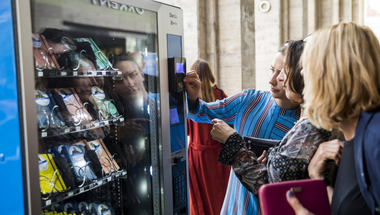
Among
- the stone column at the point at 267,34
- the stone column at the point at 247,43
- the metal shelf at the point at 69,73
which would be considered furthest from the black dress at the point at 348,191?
the stone column at the point at 267,34

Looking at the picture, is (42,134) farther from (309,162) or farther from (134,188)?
(309,162)

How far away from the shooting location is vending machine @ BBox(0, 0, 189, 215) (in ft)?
4.70

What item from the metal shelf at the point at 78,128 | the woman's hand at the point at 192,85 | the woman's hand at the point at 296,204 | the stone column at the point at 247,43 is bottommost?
the woman's hand at the point at 296,204

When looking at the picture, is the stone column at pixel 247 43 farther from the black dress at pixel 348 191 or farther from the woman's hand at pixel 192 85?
the black dress at pixel 348 191

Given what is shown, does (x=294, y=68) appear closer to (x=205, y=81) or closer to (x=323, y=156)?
(x=323, y=156)

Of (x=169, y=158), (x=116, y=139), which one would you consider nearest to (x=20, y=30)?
(x=116, y=139)

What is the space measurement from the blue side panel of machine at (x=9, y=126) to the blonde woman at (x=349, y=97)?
1058mm

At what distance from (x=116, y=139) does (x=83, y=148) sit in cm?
26

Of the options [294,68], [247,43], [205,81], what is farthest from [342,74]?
[247,43]

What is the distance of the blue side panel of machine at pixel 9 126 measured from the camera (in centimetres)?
140

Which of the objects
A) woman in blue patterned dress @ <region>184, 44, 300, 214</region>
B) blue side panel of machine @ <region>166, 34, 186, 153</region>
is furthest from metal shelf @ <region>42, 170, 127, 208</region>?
woman in blue patterned dress @ <region>184, 44, 300, 214</region>

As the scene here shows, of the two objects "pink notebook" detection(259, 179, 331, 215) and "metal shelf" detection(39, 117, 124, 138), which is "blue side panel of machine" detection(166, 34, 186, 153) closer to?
"metal shelf" detection(39, 117, 124, 138)

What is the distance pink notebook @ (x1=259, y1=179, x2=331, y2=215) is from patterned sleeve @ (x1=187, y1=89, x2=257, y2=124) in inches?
45.7

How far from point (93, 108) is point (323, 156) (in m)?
1.30
